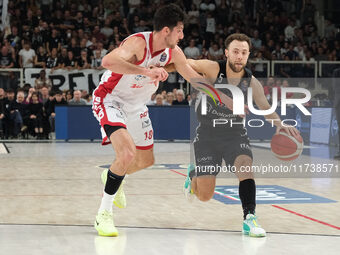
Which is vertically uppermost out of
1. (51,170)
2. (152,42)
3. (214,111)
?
(152,42)

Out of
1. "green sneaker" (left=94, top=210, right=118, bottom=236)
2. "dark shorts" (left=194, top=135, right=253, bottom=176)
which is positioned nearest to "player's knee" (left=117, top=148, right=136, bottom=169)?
"green sneaker" (left=94, top=210, right=118, bottom=236)

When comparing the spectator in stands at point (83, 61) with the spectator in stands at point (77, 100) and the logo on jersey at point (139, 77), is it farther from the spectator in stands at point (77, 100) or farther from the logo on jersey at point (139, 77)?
the logo on jersey at point (139, 77)

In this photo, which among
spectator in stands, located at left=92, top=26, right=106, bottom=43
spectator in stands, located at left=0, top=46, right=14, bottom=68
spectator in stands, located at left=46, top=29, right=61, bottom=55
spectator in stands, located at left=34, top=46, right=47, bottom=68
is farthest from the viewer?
spectator in stands, located at left=92, top=26, right=106, bottom=43

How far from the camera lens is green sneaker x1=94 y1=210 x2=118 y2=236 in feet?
17.0

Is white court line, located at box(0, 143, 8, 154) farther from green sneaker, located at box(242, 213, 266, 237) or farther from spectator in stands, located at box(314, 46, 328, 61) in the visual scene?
spectator in stands, located at box(314, 46, 328, 61)

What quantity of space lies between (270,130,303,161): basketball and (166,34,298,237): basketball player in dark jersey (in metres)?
0.31

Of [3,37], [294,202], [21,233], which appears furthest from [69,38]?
[21,233]

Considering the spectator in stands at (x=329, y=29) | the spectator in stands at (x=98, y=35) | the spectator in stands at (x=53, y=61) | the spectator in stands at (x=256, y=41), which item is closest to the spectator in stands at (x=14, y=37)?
the spectator in stands at (x=53, y=61)

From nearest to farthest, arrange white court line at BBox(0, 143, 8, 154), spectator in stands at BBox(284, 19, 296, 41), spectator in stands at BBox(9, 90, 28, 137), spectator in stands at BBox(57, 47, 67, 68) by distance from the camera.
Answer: white court line at BBox(0, 143, 8, 154) → spectator in stands at BBox(9, 90, 28, 137) → spectator in stands at BBox(57, 47, 67, 68) → spectator in stands at BBox(284, 19, 296, 41)

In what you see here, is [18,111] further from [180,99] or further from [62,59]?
[180,99]

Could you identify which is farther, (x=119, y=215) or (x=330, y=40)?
(x=330, y=40)

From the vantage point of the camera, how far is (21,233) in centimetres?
527

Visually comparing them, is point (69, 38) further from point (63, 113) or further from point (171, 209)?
point (171, 209)

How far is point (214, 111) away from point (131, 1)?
55.1 feet
